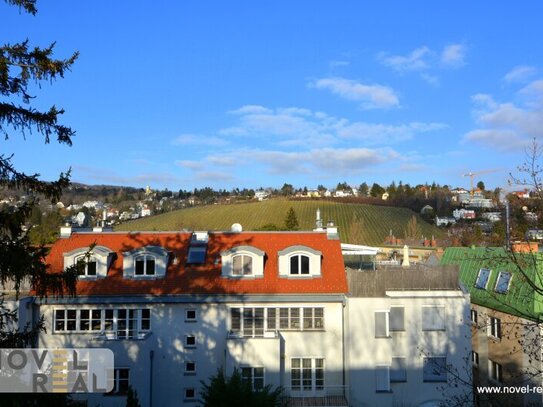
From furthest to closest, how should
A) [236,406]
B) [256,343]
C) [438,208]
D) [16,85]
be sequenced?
[438,208], [256,343], [236,406], [16,85]

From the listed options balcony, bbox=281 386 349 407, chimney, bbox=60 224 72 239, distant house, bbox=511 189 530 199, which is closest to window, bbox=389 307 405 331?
balcony, bbox=281 386 349 407

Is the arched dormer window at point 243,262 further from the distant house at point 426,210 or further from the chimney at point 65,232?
the distant house at point 426,210

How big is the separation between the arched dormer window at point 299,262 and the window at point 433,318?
538cm

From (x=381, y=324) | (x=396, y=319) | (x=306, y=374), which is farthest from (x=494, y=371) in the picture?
(x=306, y=374)

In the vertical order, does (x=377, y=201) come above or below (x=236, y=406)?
above

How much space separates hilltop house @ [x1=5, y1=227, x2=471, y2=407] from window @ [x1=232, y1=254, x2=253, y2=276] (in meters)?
0.32

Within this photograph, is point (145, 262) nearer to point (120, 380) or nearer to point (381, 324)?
point (120, 380)

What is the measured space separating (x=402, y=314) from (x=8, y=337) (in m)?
17.3

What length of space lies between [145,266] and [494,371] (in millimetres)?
19125

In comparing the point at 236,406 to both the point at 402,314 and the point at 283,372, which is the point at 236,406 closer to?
the point at 283,372

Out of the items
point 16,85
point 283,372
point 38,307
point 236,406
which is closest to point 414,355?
point 283,372

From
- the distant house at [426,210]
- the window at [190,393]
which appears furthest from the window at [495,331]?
the distant house at [426,210]

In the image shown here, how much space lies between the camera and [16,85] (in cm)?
1025

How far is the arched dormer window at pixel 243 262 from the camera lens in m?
24.5
